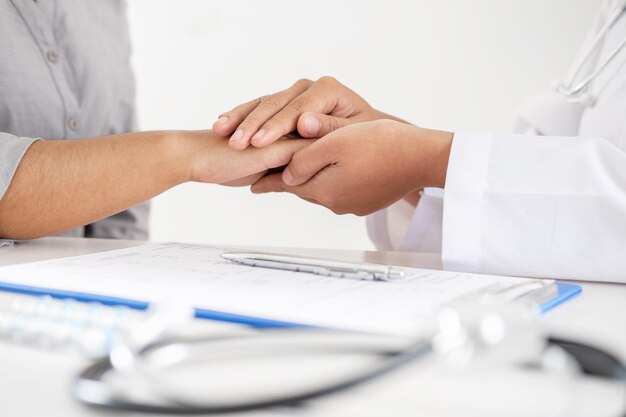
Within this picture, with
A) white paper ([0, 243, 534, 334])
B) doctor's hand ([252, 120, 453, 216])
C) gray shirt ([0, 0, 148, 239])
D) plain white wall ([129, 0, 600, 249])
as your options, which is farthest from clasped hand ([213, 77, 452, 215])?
plain white wall ([129, 0, 600, 249])

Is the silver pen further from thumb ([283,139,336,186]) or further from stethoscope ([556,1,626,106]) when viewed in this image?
stethoscope ([556,1,626,106])

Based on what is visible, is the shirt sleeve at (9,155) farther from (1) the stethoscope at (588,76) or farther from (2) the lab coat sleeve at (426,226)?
(1) the stethoscope at (588,76)

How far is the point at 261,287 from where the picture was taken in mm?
458

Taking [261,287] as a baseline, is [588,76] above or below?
above

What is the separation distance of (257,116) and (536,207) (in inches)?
13.9

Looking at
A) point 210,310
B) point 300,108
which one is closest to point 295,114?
Result: point 300,108

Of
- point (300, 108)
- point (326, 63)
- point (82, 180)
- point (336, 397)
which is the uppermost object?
point (326, 63)

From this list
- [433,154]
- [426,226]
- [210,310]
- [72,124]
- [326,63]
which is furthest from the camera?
[326,63]

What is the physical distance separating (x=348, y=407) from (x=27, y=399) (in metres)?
0.13

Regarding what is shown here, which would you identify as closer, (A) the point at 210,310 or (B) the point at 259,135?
(A) the point at 210,310

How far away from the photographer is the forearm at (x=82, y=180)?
2.41ft

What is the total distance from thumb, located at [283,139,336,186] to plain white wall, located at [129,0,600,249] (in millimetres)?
1549

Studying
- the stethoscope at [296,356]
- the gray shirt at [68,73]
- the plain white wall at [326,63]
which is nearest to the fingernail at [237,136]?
the gray shirt at [68,73]

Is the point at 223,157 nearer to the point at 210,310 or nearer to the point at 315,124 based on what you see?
the point at 315,124
